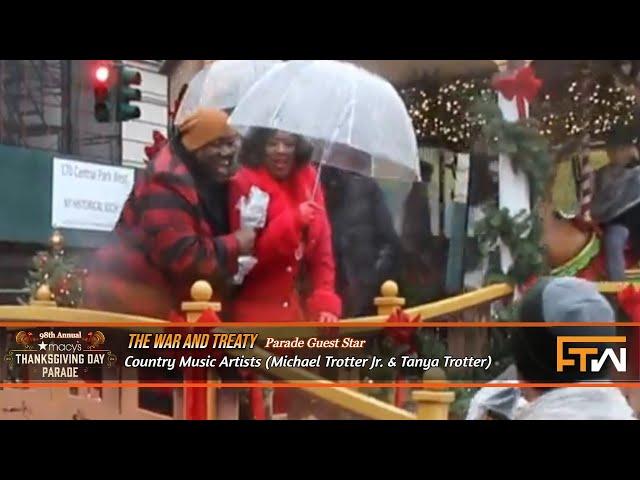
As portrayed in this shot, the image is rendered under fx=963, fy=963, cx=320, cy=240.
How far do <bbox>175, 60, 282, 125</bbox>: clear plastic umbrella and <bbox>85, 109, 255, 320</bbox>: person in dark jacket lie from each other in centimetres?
6

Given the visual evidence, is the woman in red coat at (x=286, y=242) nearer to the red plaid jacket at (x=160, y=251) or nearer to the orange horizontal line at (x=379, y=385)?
the red plaid jacket at (x=160, y=251)

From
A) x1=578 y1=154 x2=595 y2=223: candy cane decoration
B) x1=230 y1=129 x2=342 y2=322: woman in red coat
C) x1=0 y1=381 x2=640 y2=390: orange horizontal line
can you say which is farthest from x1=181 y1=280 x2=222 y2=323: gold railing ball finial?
x1=578 y1=154 x2=595 y2=223: candy cane decoration

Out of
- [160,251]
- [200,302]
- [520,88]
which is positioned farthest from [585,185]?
[160,251]

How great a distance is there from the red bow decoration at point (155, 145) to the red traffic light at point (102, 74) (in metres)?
0.42

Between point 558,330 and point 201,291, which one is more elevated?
point 201,291

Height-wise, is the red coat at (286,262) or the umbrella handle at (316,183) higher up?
the umbrella handle at (316,183)

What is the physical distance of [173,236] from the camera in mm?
5391

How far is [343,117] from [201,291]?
1.26m

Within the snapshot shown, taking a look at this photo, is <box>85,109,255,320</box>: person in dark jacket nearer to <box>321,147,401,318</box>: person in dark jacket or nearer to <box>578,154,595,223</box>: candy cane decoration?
<box>321,147,401,318</box>: person in dark jacket

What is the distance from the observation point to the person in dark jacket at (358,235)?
17.7 ft

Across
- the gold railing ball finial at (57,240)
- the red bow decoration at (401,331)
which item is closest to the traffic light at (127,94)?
the gold railing ball finial at (57,240)

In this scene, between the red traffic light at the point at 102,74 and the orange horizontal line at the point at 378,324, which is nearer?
the orange horizontal line at the point at 378,324

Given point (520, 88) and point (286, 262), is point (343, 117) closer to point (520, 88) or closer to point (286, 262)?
point (286, 262)
